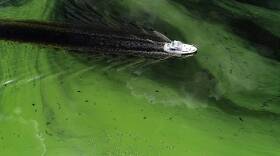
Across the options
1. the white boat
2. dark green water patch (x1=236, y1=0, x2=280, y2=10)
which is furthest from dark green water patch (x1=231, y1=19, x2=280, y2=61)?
the white boat

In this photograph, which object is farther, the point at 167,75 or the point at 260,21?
the point at 260,21

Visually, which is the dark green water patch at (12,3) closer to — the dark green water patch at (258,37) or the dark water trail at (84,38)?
the dark water trail at (84,38)

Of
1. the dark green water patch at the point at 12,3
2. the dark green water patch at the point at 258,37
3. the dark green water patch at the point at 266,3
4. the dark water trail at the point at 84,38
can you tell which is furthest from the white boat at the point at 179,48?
the dark green water patch at the point at 12,3

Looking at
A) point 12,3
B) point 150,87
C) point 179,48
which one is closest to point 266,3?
point 179,48

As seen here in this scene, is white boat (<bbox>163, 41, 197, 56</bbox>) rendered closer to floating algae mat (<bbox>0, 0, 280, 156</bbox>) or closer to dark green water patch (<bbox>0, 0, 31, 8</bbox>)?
floating algae mat (<bbox>0, 0, 280, 156</bbox>)

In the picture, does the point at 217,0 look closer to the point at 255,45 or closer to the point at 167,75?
the point at 255,45

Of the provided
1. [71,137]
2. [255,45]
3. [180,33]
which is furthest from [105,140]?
[255,45]
